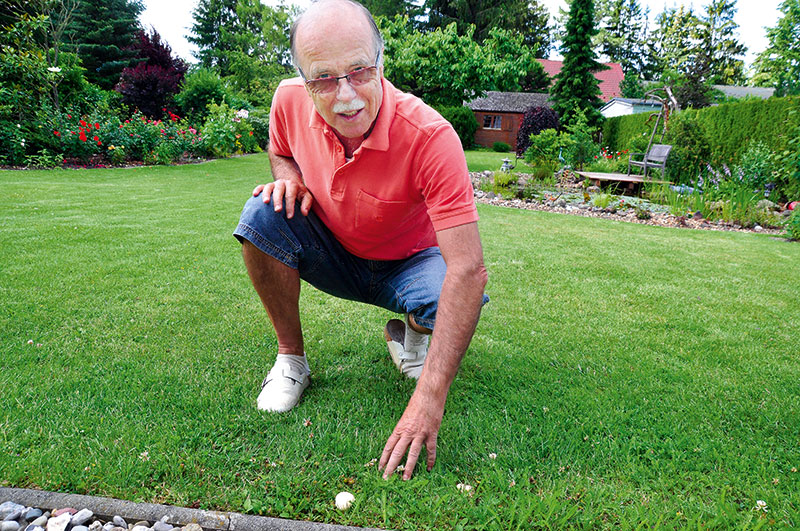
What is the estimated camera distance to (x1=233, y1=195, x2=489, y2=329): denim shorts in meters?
1.76

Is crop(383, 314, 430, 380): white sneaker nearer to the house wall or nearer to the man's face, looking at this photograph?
the man's face

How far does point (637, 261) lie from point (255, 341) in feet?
10.9

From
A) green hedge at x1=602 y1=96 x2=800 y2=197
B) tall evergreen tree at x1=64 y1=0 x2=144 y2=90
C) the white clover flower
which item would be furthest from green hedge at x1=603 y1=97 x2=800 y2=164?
tall evergreen tree at x1=64 y1=0 x2=144 y2=90

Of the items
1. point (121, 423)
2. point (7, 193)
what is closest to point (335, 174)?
point (121, 423)

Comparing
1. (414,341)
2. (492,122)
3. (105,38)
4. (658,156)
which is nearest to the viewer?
(414,341)

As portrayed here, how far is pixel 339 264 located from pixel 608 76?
4382 cm

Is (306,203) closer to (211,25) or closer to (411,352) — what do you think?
(411,352)

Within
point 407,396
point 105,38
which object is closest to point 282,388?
point 407,396

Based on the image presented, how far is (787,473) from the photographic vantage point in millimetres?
1513

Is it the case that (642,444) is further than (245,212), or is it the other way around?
(245,212)

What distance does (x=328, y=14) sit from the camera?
1.46 m

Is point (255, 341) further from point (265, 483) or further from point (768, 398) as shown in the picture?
point (768, 398)

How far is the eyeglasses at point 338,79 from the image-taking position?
4.84 ft

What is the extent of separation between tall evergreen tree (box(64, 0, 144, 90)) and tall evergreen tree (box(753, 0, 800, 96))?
24.6 metres
